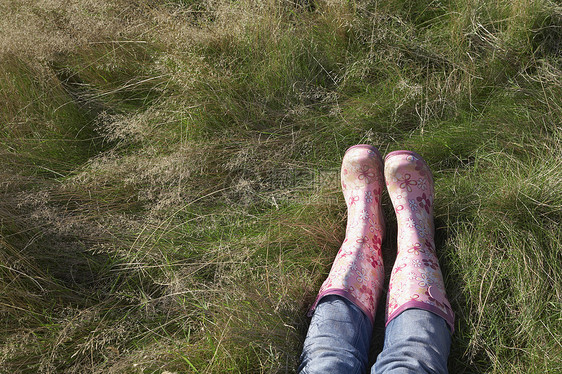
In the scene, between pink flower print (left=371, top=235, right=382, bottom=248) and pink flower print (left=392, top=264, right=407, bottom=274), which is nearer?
pink flower print (left=392, top=264, right=407, bottom=274)

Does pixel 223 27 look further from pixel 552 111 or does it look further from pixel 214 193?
pixel 552 111

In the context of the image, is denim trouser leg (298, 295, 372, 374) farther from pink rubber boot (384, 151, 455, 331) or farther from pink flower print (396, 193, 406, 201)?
pink flower print (396, 193, 406, 201)

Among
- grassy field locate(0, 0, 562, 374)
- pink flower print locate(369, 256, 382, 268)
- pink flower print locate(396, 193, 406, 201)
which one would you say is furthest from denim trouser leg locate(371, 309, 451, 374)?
pink flower print locate(396, 193, 406, 201)

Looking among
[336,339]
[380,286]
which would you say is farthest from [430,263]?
[336,339]

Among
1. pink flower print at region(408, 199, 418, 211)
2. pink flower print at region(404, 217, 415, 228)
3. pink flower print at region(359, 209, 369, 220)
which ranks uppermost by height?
pink flower print at region(408, 199, 418, 211)

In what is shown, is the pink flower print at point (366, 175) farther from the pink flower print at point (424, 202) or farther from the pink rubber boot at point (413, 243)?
the pink flower print at point (424, 202)

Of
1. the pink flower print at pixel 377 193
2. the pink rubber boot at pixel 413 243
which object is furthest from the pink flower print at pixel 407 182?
the pink flower print at pixel 377 193

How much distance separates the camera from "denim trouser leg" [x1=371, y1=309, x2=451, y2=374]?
1111mm

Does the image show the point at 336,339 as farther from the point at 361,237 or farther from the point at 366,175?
the point at 366,175

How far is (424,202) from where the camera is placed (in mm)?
1560

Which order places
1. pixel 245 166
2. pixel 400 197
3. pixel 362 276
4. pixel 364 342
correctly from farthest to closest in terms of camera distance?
pixel 245 166 < pixel 400 197 < pixel 362 276 < pixel 364 342

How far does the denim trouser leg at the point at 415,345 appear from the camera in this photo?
111 centimetres

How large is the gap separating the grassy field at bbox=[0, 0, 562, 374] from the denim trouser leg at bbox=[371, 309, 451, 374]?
12 centimetres

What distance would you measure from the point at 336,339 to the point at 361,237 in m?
0.39
